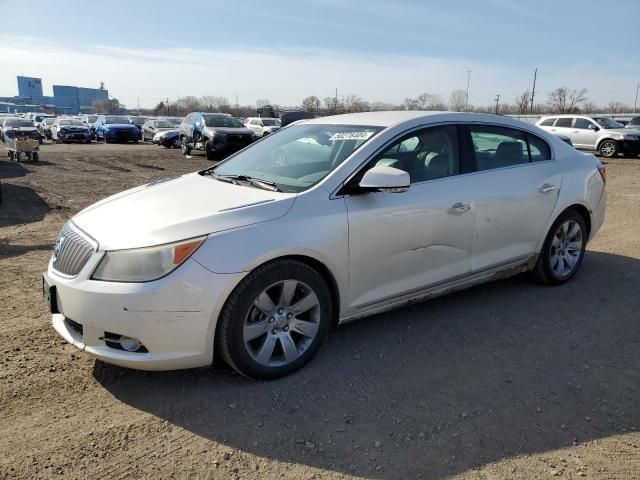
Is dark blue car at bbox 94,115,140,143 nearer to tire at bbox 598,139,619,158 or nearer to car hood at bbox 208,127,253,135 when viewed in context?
car hood at bbox 208,127,253,135

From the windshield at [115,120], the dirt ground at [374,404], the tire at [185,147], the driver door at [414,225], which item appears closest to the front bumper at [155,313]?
the dirt ground at [374,404]

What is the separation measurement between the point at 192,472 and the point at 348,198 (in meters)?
1.85

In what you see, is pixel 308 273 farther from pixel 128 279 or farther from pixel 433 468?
pixel 433 468

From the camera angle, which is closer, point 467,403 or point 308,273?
point 467,403

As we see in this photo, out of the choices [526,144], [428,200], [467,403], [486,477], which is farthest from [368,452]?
[526,144]

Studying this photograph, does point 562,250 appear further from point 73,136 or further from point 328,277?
point 73,136

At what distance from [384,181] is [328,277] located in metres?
0.72

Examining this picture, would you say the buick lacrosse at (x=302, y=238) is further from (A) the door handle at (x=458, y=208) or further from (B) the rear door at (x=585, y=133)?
(B) the rear door at (x=585, y=133)

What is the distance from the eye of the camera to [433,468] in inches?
96.0

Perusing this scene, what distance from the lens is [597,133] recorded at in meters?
21.2

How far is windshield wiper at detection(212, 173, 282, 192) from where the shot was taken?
351 centimetres

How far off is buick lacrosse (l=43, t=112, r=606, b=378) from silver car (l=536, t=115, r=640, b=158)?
17717mm

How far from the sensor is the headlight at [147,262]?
9.15 feet

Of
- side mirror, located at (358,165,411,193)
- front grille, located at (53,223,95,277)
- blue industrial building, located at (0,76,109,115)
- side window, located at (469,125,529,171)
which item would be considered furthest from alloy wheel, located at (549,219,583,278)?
blue industrial building, located at (0,76,109,115)
